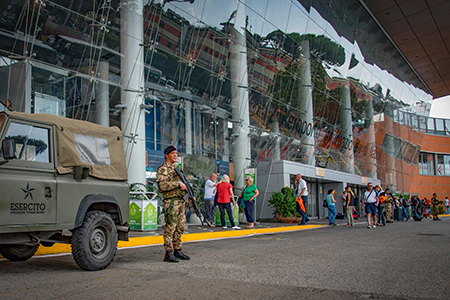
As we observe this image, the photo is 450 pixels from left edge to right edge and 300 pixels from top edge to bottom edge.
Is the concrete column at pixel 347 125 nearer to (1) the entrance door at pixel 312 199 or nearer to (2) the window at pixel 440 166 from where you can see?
(1) the entrance door at pixel 312 199

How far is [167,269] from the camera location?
5645mm

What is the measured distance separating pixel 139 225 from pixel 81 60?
5.62m

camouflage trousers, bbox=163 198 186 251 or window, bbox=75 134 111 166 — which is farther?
camouflage trousers, bbox=163 198 186 251

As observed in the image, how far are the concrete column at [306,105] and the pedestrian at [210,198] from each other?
12.4 meters

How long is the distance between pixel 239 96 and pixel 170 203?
15151mm

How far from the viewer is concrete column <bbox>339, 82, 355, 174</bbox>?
105 ft

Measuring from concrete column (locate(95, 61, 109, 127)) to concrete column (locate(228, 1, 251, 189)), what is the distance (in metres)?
7.96

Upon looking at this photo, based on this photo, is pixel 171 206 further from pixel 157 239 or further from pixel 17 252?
pixel 157 239

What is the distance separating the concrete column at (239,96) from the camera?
20545mm

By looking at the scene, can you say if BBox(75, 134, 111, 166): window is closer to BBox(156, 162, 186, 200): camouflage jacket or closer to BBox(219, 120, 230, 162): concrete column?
BBox(156, 162, 186, 200): camouflage jacket

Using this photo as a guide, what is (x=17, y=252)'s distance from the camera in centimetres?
627

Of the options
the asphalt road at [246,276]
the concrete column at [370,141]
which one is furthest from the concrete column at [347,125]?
the asphalt road at [246,276]

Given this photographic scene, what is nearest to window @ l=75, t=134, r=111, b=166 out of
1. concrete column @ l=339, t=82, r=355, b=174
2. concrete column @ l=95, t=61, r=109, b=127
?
concrete column @ l=95, t=61, r=109, b=127

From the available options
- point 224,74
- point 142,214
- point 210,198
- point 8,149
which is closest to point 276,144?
point 224,74
